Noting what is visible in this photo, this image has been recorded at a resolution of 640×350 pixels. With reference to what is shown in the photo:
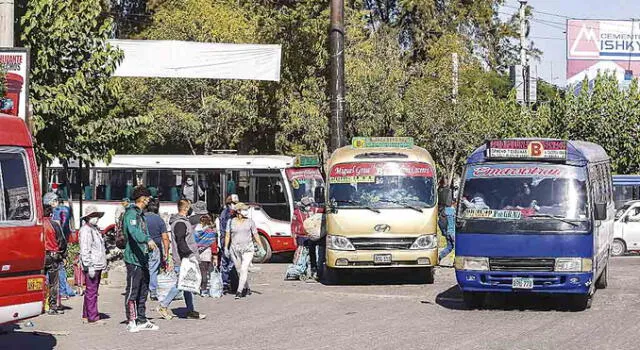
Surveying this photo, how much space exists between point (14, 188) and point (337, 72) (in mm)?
13865

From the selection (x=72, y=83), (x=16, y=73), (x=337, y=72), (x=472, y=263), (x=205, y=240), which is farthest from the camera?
(x=337, y=72)

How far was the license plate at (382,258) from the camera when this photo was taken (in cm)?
2042

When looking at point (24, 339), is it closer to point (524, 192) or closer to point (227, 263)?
point (227, 263)

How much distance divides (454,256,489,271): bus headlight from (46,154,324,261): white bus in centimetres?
1105

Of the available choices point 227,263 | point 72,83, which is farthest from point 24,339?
point 72,83

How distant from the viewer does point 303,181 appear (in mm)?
28531

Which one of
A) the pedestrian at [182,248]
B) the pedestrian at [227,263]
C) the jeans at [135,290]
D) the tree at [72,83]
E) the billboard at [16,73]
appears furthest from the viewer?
the pedestrian at [227,263]

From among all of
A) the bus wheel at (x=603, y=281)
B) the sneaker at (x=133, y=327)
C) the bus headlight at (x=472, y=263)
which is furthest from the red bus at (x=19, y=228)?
the bus wheel at (x=603, y=281)

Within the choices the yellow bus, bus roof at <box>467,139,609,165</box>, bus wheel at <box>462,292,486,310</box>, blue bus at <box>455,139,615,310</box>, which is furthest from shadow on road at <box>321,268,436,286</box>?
bus roof at <box>467,139,609,165</box>

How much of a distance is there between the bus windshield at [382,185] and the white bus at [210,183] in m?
6.18

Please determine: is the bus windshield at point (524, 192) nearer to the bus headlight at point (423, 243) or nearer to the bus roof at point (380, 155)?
the bus headlight at point (423, 243)

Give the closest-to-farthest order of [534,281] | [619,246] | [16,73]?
[16,73] < [534,281] < [619,246]

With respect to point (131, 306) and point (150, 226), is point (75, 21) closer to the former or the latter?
point (150, 226)

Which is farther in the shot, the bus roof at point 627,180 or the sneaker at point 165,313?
the bus roof at point 627,180
